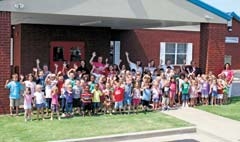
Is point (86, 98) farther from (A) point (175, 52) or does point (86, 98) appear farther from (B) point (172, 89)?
(A) point (175, 52)

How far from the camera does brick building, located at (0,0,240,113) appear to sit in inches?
484

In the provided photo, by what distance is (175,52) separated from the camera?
91.7ft

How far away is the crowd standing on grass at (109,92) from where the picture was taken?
11.5m

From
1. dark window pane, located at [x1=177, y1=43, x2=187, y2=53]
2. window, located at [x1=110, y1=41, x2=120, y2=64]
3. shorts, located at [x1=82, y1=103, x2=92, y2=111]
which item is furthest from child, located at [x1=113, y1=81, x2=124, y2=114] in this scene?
dark window pane, located at [x1=177, y1=43, x2=187, y2=53]

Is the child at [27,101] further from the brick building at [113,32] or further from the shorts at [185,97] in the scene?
the shorts at [185,97]

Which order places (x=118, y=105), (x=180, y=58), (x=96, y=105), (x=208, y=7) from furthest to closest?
(x=180, y=58), (x=208, y=7), (x=118, y=105), (x=96, y=105)

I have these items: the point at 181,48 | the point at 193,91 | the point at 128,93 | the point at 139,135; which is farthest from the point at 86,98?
the point at 181,48

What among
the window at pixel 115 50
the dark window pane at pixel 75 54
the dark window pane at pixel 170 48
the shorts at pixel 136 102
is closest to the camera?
the shorts at pixel 136 102

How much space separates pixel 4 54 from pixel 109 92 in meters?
3.45

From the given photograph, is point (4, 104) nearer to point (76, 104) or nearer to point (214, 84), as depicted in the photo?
point (76, 104)

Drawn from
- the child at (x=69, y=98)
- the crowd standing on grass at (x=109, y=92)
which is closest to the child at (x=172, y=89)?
the crowd standing on grass at (x=109, y=92)

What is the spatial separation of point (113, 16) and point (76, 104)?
3441 millimetres

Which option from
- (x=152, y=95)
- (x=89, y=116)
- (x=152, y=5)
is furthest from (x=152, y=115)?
(x=152, y=5)

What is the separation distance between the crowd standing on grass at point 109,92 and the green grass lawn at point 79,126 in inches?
20.2
